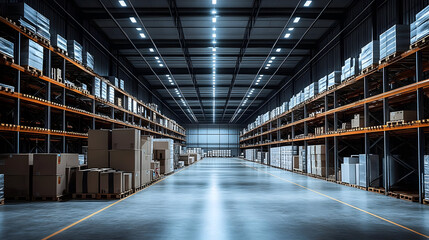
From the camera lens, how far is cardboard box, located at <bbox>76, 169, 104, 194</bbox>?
906cm

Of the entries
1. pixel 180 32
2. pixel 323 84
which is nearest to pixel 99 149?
pixel 323 84

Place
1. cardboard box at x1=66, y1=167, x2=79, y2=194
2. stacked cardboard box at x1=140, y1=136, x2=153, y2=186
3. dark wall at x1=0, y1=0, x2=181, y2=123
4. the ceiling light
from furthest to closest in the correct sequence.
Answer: the ceiling light → dark wall at x1=0, y1=0, x2=181, y2=123 → stacked cardboard box at x1=140, y1=136, x2=153, y2=186 → cardboard box at x1=66, y1=167, x2=79, y2=194

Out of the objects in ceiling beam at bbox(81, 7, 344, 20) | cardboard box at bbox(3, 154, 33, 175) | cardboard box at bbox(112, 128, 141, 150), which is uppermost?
ceiling beam at bbox(81, 7, 344, 20)

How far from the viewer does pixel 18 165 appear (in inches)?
343

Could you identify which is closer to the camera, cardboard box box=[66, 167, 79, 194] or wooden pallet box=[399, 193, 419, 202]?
wooden pallet box=[399, 193, 419, 202]

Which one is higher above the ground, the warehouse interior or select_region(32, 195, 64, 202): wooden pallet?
the warehouse interior

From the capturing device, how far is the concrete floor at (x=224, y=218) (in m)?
5.31

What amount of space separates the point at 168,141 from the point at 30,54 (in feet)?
31.7

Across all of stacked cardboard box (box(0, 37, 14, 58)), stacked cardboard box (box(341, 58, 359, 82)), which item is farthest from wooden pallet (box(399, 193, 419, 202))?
stacked cardboard box (box(0, 37, 14, 58))

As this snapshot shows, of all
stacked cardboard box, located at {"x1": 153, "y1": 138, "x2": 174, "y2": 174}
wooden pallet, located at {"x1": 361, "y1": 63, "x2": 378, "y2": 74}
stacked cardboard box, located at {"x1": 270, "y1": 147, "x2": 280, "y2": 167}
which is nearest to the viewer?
wooden pallet, located at {"x1": 361, "y1": 63, "x2": 378, "y2": 74}

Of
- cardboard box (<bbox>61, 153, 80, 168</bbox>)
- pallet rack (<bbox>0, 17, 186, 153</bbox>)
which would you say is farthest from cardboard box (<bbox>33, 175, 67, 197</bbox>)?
pallet rack (<bbox>0, 17, 186, 153</bbox>)

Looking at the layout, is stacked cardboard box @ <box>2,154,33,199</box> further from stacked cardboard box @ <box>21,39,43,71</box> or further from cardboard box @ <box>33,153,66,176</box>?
stacked cardboard box @ <box>21,39,43,71</box>

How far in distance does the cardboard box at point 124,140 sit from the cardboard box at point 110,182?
3.92 feet

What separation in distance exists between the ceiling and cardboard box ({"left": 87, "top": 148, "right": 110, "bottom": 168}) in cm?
585
